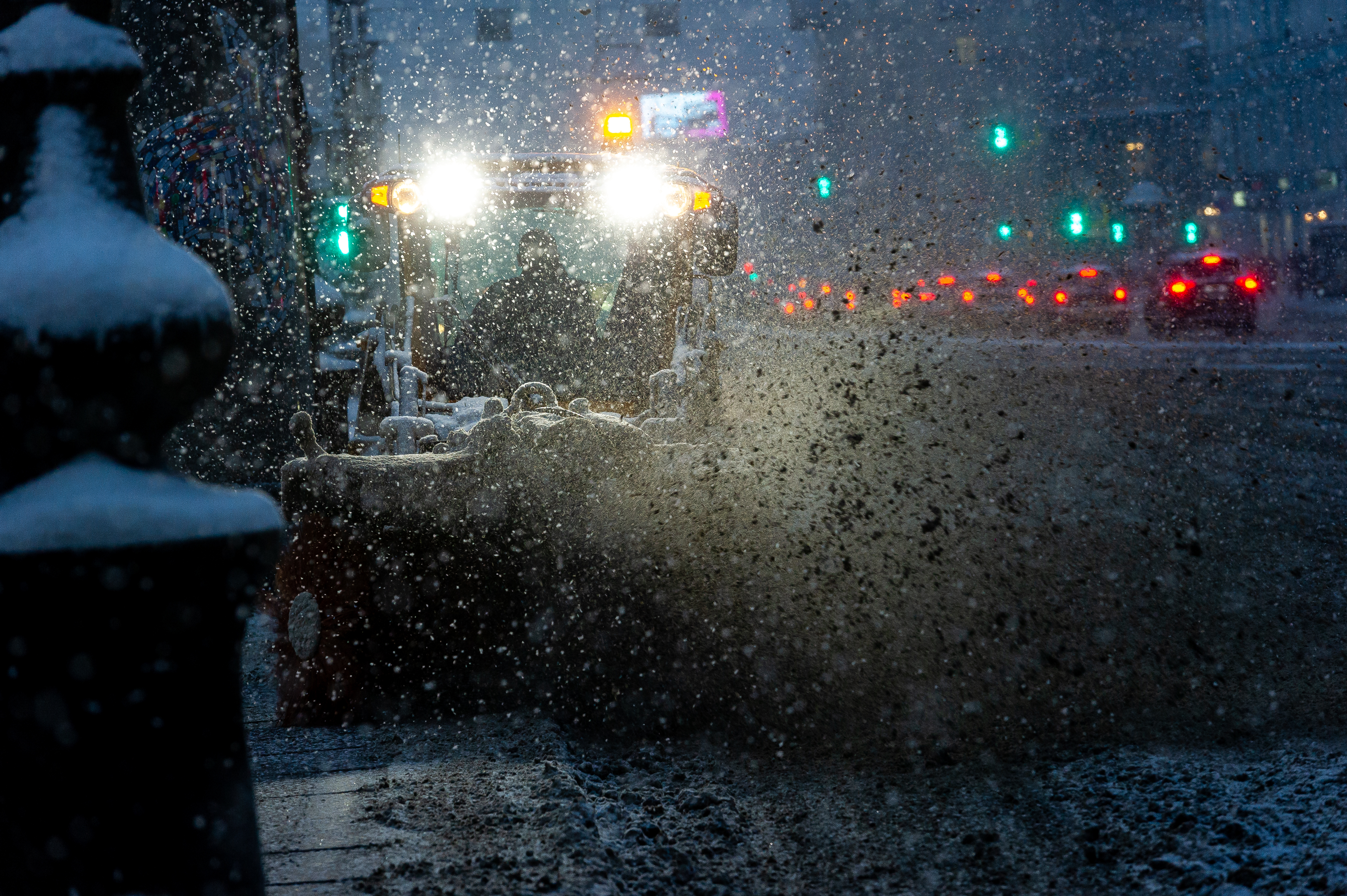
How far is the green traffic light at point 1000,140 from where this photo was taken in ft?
69.7

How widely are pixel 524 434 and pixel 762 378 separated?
29.6 ft

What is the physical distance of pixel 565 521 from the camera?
3943 millimetres

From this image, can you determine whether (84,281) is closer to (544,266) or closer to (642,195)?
(544,266)

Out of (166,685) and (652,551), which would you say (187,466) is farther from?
(166,685)

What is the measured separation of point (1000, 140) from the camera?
2133 cm

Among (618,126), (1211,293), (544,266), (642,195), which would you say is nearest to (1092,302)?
(1211,293)

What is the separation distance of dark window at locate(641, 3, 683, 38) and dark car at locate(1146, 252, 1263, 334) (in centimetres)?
3417

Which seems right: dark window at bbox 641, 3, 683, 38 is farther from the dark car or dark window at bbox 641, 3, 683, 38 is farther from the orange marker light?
the orange marker light

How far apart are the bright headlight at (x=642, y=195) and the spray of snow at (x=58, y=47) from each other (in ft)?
19.0

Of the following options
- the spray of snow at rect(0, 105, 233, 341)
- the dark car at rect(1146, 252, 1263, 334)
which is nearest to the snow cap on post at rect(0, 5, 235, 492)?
the spray of snow at rect(0, 105, 233, 341)

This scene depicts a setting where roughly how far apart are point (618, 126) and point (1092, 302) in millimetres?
15993

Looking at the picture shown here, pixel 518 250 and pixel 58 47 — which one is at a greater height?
pixel 518 250

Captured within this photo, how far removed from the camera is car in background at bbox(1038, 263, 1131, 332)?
21.6 m

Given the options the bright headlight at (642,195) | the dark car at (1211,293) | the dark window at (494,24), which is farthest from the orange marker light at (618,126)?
the dark window at (494,24)
